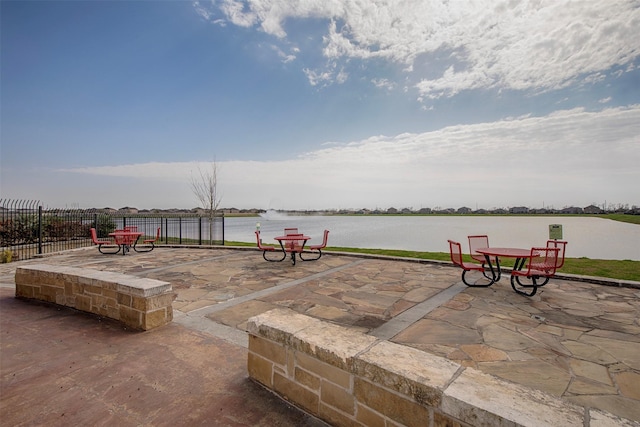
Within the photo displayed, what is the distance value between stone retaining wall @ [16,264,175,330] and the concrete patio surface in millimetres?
162

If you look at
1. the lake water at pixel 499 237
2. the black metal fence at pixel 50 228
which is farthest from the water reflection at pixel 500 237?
the black metal fence at pixel 50 228

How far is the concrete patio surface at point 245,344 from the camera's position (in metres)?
2.38

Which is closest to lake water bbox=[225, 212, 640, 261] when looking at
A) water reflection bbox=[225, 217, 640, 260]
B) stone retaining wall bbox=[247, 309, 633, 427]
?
water reflection bbox=[225, 217, 640, 260]

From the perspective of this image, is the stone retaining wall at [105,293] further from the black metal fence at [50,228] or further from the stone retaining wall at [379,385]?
the black metal fence at [50,228]

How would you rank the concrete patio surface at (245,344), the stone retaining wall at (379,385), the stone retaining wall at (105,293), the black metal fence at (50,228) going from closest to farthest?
the stone retaining wall at (379,385)
the concrete patio surface at (245,344)
the stone retaining wall at (105,293)
the black metal fence at (50,228)

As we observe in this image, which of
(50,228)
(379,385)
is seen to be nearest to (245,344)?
(379,385)

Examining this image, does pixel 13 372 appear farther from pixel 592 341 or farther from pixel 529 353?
pixel 592 341

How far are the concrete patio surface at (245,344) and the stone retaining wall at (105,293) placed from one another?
0.16 m

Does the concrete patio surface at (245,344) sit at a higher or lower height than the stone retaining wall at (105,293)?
Answer: lower

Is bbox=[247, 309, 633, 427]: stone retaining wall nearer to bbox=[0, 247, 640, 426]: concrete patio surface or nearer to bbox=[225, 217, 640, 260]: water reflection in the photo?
bbox=[0, 247, 640, 426]: concrete patio surface

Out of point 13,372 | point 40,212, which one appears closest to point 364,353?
point 13,372

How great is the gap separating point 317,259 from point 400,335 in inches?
231

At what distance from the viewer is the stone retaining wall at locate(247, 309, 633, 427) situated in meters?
1.41

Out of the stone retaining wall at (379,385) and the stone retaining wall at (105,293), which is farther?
the stone retaining wall at (105,293)
